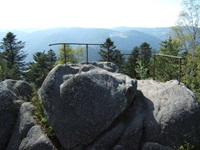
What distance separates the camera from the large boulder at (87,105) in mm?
9320

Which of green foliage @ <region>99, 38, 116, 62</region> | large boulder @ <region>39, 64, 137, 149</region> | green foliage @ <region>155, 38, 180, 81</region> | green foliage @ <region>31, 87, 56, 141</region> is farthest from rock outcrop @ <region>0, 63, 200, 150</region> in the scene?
green foliage @ <region>99, 38, 116, 62</region>

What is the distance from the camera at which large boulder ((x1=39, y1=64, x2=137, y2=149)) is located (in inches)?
367

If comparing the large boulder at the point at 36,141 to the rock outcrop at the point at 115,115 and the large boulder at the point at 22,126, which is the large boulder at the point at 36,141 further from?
the rock outcrop at the point at 115,115

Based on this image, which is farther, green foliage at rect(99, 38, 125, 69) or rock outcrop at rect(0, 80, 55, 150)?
green foliage at rect(99, 38, 125, 69)

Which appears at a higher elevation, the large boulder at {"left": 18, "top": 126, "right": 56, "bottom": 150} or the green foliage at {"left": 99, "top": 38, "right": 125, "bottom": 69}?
the green foliage at {"left": 99, "top": 38, "right": 125, "bottom": 69}

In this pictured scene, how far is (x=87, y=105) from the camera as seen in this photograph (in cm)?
952

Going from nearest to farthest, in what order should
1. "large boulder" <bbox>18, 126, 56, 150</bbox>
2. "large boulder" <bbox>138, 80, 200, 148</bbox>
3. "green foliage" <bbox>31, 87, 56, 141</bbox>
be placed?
"large boulder" <bbox>138, 80, 200, 148</bbox> < "large boulder" <bbox>18, 126, 56, 150</bbox> < "green foliage" <bbox>31, 87, 56, 141</bbox>

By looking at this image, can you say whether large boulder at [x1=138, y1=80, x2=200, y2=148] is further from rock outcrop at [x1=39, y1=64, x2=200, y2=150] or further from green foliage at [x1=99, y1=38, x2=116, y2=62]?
green foliage at [x1=99, y1=38, x2=116, y2=62]

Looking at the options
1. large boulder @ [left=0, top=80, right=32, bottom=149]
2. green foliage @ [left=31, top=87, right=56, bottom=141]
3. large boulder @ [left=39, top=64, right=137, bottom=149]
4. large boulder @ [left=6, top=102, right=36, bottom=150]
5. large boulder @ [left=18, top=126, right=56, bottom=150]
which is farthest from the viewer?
large boulder @ [left=0, top=80, right=32, bottom=149]

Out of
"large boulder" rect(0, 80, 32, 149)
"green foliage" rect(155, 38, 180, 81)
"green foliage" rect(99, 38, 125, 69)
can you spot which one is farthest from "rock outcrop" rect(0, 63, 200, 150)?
"green foliage" rect(99, 38, 125, 69)

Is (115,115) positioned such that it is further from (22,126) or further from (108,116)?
(22,126)

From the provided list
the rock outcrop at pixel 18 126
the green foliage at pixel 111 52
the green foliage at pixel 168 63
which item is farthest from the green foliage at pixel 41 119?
the green foliage at pixel 111 52

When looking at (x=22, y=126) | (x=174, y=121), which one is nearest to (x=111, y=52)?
(x=22, y=126)

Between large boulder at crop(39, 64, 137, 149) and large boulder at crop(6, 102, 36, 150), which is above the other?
large boulder at crop(39, 64, 137, 149)
